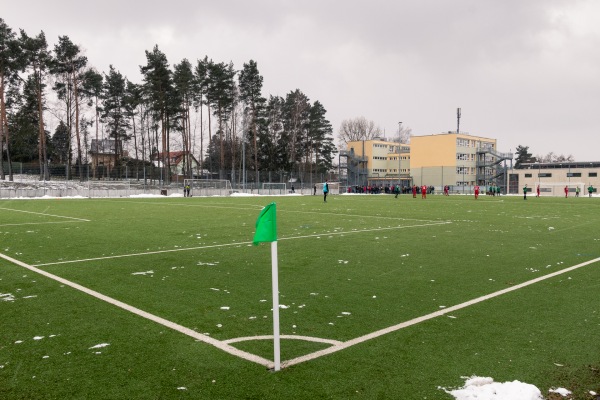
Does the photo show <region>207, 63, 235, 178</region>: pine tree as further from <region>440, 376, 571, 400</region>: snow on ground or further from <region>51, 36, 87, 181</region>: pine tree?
<region>440, 376, 571, 400</region>: snow on ground

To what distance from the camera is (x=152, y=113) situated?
64.4 meters

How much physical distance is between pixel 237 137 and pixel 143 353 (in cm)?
7581

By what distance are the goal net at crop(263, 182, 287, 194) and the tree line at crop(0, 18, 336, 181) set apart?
78.3 inches

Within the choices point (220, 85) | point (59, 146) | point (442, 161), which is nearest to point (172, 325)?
point (220, 85)

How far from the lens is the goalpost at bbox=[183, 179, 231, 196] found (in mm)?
55328

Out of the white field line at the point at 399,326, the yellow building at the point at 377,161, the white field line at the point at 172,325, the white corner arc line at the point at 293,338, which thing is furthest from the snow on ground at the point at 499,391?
the yellow building at the point at 377,161

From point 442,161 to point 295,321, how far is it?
98.8 meters

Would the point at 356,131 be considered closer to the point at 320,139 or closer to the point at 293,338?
the point at 320,139

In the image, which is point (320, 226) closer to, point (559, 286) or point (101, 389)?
point (559, 286)

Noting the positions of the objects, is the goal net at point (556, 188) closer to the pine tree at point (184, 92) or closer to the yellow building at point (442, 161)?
the yellow building at point (442, 161)

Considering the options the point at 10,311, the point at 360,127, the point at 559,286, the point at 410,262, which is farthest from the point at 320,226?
the point at 360,127

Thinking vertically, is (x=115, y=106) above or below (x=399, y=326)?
above

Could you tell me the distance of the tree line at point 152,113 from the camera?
53.3 meters

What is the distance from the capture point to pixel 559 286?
746 centimetres
